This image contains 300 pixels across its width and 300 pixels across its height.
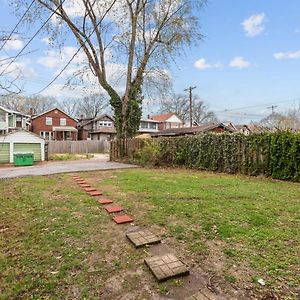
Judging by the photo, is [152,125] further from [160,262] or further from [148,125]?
[160,262]

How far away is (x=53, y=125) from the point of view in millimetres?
35094

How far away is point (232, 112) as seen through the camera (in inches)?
2048

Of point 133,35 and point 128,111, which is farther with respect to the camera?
point 128,111

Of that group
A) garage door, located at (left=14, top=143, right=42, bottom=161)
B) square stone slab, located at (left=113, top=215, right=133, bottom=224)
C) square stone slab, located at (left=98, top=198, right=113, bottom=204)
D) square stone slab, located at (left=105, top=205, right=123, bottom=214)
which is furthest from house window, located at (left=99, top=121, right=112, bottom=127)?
square stone slab, located at (left=113, top=215, right=133, bottom=224)

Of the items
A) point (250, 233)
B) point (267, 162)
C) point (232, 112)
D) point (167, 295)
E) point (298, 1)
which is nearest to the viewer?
point (167, 295)

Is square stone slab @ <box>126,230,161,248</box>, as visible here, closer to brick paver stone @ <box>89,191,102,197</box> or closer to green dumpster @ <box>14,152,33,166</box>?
brick paver stone @ <box>89,191,102,197</box>

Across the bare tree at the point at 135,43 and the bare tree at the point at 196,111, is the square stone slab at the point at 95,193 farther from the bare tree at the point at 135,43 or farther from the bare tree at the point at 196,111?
the bare tree at the point at 196,111

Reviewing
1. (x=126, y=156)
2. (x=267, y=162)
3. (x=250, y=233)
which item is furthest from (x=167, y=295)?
(x=126, y=156)

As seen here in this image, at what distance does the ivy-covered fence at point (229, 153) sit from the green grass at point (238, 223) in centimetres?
239

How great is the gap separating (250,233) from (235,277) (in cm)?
111

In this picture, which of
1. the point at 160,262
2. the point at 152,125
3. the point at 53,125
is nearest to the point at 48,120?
the point at 53,125

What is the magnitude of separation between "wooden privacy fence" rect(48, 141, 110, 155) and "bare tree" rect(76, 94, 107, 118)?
64.7 ft

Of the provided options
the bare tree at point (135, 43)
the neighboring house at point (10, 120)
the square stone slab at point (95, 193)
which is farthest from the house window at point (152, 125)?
the square stone slab at point (95, 193)

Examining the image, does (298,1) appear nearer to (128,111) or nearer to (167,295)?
(167,295)
